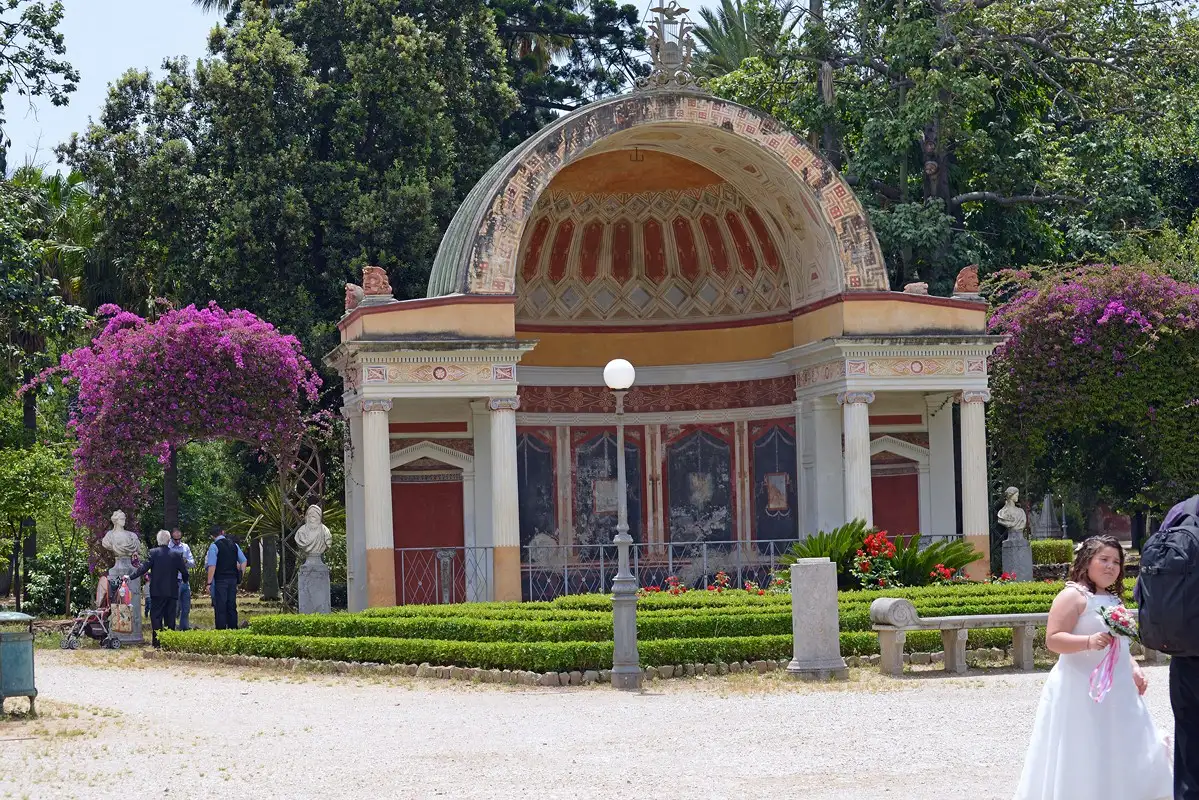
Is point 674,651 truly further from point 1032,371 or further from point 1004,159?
point 1004,159

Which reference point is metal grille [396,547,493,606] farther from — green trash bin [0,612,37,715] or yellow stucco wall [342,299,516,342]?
green trash bin [0,612,37,715]

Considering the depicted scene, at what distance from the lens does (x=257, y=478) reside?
37375 millimetres

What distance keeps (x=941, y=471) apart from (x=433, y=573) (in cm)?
922

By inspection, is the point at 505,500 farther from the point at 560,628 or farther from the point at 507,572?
the point at 560,628

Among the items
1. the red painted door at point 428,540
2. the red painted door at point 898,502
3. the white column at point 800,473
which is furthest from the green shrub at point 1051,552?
the red painted door at point 428,540

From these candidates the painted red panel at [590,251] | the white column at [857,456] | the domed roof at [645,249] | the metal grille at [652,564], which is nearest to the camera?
the white column at [857,456]

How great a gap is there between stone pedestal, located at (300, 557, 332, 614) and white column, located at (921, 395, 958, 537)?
11.3 metres

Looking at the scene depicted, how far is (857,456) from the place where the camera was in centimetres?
2755

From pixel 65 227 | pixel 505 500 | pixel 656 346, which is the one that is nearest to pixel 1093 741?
pixel 505 500

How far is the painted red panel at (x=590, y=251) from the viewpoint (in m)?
31.6

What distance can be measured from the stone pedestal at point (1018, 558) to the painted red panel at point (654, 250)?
8510 mm

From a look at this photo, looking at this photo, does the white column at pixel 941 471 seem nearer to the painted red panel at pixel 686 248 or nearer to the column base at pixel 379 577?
the painted red panel at pixel 686 248

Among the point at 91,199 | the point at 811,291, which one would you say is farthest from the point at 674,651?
the point at 91,199

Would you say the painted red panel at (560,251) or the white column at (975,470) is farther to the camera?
the painted red panel at (560,251)
